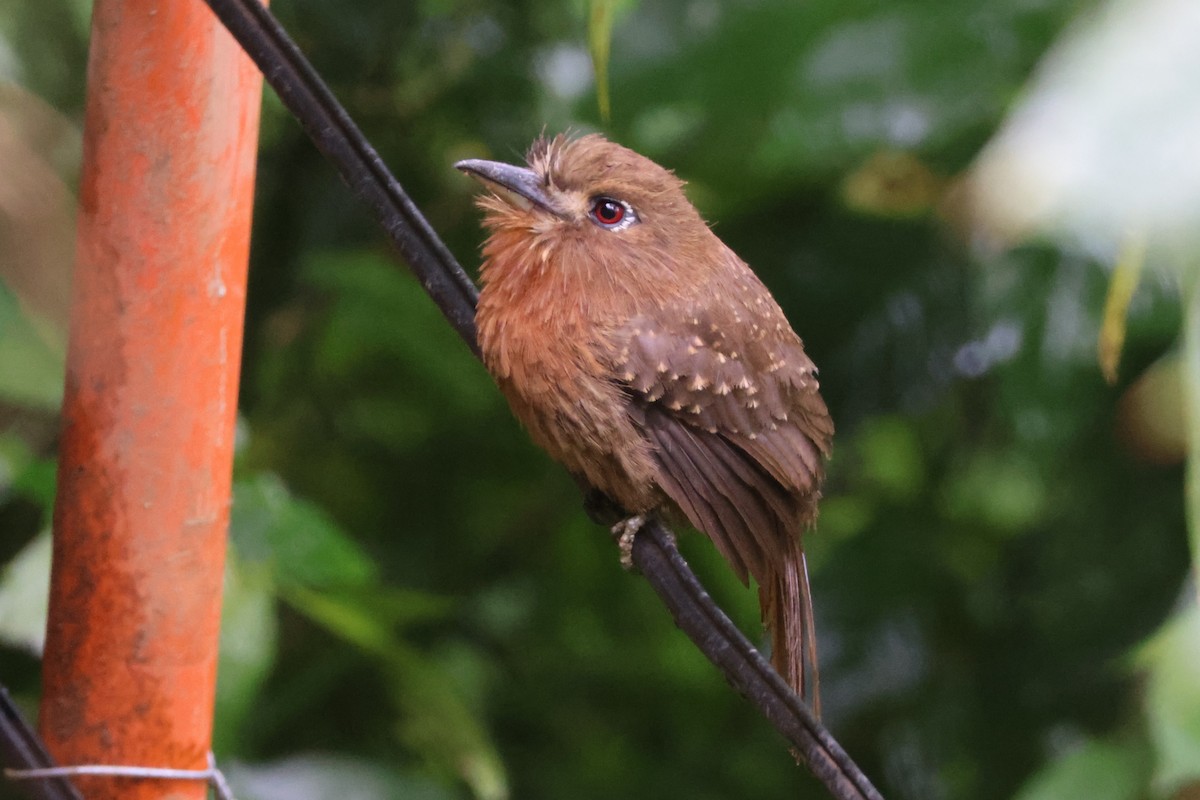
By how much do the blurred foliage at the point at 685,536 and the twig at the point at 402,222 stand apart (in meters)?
0.73

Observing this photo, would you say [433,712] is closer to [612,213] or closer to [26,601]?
[26,601]

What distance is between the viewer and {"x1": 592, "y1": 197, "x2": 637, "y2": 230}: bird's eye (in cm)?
189

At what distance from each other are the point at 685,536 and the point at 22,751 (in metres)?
1.63

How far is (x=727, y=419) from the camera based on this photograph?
72.6 inches

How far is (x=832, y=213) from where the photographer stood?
256 centimetres

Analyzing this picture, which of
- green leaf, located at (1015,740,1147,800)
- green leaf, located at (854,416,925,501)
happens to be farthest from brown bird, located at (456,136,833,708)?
green leaf, located at (854,416,925,501)

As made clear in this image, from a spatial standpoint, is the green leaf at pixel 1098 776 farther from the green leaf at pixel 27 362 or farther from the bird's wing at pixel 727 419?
the green leaf at pixel 27 362

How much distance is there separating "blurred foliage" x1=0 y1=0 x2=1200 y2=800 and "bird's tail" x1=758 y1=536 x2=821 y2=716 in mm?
349

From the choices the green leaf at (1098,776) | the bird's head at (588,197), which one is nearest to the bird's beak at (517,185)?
the bird's head at (588,197)

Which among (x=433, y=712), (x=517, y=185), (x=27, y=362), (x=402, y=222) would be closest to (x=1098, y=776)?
(x=433, y=712)

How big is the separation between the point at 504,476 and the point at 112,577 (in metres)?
1.62

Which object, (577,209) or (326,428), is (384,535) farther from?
(577,209)

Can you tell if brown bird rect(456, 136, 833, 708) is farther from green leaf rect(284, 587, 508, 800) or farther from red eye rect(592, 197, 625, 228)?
green leaf rect(284, 587, 508, 800)

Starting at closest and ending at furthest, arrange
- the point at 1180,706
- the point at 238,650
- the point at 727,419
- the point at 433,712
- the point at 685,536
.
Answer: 1. the point at 1180,706
2. the point at 238,650
3. the point at 727,419
4. the point at 433,712
5. the point at 685,536
